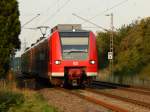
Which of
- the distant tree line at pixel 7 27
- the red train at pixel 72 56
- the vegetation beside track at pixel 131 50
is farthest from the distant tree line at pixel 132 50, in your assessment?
the distant tree line at pixel 7 27

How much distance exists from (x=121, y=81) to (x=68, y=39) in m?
17.3

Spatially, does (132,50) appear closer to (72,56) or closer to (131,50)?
(131,50)

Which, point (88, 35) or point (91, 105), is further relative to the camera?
point (88, 35)

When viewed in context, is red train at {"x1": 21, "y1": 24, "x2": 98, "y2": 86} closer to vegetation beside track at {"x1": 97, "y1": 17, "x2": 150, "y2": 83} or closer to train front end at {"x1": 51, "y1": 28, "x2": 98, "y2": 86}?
train front end at {"x1": 51, "y1": 28, "x2": 98, "y2": 86}

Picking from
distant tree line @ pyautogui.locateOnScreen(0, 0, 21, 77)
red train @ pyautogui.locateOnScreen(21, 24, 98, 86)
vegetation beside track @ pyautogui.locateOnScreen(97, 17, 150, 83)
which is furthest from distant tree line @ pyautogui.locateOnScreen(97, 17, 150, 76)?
distant tree line @ pyautogui.locateOnScreen(0, 0, 21, 77)

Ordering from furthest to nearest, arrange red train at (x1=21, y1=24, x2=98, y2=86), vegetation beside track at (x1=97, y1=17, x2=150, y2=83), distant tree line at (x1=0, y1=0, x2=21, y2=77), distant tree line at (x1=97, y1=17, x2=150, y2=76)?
distant tree line at (x1=97, y1=17, x2=150, y2=76) < vegetation beside track at (x1=97, y1=17, x2=150, y2=83) < red train at (x1=21, y1=24, x2=98, y2=86) < distant tree line at (x1=0, y1=0, x2=21, y2=77)

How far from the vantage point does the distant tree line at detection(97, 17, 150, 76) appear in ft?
182

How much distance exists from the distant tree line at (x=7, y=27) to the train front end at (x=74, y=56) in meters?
3.10

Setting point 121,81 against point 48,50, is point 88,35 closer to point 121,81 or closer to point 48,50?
point 48,50

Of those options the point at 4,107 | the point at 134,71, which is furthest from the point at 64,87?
the point at 134,71

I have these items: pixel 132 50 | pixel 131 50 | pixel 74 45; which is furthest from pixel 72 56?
pixel 131 50

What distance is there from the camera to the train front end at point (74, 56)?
27625 mm

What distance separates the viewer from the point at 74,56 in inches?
1090

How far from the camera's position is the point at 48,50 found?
97.2 feet
